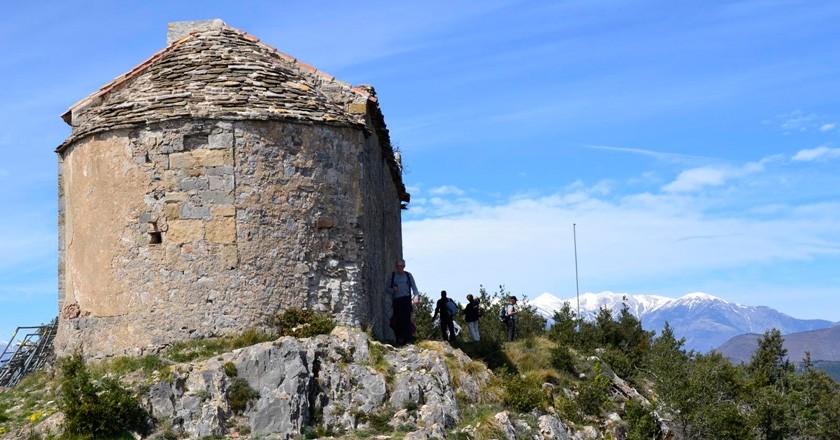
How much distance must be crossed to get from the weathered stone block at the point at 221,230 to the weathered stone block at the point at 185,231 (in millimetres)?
153

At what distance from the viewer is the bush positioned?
53.8ft

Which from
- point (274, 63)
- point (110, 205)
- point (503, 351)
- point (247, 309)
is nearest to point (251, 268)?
point (247, 309)

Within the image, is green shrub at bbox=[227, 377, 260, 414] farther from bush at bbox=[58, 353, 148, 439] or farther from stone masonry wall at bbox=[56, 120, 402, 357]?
stone masonry wall at bbox=[56, 120, 402, 357]

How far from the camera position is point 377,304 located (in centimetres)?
2244

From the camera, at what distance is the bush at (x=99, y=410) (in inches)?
645

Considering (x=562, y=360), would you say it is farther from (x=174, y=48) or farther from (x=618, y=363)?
(x=174, y=48)

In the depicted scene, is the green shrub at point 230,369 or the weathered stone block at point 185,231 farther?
the weathered stone block at point 185,231

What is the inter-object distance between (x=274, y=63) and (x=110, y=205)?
4385mm

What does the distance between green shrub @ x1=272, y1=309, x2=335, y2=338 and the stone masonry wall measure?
0.25 meters

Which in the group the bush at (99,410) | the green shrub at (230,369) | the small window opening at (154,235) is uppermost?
the small window opening at (154,235)

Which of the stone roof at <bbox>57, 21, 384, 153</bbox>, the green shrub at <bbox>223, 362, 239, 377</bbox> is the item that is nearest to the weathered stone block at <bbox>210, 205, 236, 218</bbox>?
the stone roof at <bbox>57, 21, 384, 153</bbox>

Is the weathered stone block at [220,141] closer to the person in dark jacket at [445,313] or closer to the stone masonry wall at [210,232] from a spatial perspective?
the stone masonry wall at [210,232]

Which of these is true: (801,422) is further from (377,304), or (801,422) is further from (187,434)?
(187,434)

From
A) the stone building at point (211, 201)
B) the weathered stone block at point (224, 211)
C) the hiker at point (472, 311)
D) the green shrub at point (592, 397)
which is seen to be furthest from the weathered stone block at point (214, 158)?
the green shrub at point (592, 397)
